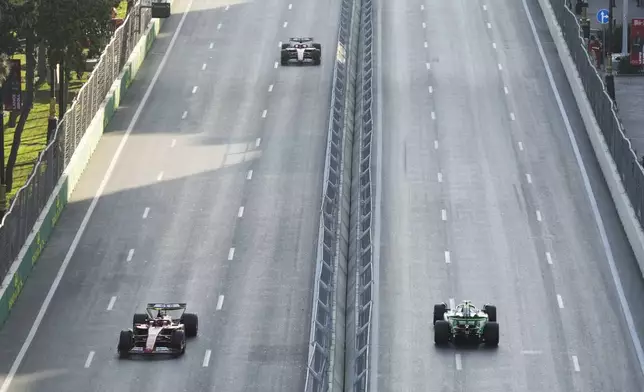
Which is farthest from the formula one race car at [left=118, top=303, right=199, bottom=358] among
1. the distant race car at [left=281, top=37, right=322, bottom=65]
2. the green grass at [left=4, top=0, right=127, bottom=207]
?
the distant race car at [left=281, top=37, right=322, bottom=65]

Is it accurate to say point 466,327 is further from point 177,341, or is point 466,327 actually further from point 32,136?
point 32,136

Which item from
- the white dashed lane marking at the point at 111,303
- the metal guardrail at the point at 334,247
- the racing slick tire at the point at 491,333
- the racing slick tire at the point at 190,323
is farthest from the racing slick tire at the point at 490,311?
the white dashed lane marking at the point at 111,303

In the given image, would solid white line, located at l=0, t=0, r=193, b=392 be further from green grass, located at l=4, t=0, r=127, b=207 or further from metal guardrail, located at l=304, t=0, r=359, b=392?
metal guardrail, located at l=304, t=0, r=359, b=392

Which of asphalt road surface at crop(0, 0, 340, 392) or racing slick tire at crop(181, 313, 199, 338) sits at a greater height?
racing slick tire at crop(181, 313, 199, 338)

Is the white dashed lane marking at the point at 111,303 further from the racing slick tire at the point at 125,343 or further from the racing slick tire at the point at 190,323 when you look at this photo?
the racing slick tire at the point at 125,343

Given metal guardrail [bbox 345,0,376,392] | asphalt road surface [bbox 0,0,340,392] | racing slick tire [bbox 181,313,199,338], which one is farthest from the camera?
racing slick tire [bbox 181,313,199,338]

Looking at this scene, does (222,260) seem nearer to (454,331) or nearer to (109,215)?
(109,215)
